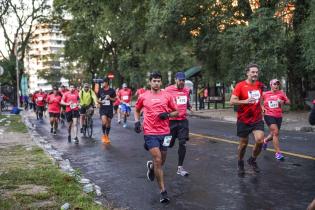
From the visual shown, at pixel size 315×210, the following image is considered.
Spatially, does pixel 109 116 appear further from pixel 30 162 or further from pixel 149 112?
pixel 149 112

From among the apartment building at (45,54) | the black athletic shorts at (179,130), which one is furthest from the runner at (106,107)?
the apartment building at (45,54)

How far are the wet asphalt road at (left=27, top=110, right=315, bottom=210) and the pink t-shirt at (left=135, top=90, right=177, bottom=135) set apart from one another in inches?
39.5

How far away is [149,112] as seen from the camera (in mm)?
7281

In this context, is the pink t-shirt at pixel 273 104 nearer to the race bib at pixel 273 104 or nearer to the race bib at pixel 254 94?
the race bib at pixel 273 104

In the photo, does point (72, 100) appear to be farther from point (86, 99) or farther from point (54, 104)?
point (54, 104)

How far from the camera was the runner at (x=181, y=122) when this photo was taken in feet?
29.8

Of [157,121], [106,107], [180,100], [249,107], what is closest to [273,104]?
[249,107]

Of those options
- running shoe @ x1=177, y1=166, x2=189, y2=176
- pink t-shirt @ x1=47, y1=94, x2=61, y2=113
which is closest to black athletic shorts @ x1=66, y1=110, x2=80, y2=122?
pink t-shirt @ x1=47, y1=94, x2=61, y2=113

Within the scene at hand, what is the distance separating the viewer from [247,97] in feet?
28.0

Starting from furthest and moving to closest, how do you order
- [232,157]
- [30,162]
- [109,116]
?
1. [109,116]
2. [232,157]
3. [30,162]

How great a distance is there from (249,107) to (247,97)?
0.69 ft

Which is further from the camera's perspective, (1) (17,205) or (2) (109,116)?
(2) (109,116)

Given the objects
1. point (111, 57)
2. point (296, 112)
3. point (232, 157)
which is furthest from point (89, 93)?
point (111, 57)

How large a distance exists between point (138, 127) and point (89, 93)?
9135mm
